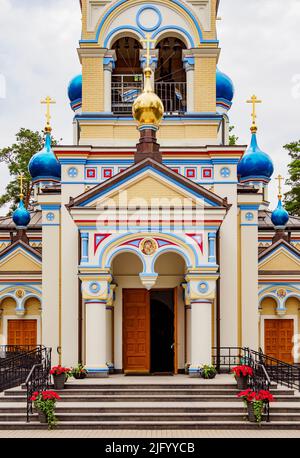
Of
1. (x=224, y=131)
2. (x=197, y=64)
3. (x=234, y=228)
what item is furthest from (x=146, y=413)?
(x=224, y=131)

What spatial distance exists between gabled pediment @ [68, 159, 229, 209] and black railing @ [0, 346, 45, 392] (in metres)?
3.26

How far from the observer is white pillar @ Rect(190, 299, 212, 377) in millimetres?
16688

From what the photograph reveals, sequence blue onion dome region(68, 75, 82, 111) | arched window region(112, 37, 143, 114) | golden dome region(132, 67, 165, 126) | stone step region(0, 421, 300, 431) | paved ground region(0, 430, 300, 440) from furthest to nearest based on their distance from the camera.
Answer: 1. blue onion dome region(68, 75, 82, 111)
2. arched window region(112, 37, 143, 114)
3. golden dome region(132, 67, 165, 126)
4. stone step region(0, 421, 300, 431)
5. paved ground region(0, 430, 300, 440)

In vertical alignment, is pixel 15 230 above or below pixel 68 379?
above

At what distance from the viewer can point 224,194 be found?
18969 mm

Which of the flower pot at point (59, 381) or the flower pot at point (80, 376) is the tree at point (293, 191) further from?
the flower pot at point (59, 381)

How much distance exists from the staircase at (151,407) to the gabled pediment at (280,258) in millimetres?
8105

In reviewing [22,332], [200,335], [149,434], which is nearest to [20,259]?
[22,332]

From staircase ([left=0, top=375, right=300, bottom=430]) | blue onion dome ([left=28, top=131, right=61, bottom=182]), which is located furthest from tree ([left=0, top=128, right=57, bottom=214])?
staircase ([left=0, top=375, right=300, bottom=430])

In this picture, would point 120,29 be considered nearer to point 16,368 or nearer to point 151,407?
point 16,368

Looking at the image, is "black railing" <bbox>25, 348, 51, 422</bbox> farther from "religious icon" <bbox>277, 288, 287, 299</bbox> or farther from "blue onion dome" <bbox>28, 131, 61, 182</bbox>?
"blue onion dome" <bbox>28, 131, 61, 182</bbox>

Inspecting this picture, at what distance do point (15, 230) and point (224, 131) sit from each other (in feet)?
26.3

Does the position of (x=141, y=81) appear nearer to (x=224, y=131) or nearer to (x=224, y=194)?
(x=224, y=194)

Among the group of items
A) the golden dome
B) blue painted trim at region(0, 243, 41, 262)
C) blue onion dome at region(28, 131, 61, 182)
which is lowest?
blue painted trim at region(0, 243, 41, 262)
